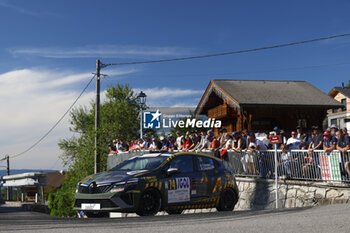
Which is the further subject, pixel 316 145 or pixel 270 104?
pixel 270 104

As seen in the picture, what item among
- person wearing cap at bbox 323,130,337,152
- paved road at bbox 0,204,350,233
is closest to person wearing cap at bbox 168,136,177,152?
person wearing cap at bbox 323,130,337,152

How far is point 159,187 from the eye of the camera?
33.2 feet

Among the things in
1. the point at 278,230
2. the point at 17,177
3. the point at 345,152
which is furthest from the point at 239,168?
the point at 17,177

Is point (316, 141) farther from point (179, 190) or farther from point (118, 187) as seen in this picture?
point (118, 187)

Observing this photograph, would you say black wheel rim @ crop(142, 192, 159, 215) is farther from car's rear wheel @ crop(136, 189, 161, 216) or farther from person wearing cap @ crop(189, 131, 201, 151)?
person wearing cap @ crop(189, 131, 201, 151)

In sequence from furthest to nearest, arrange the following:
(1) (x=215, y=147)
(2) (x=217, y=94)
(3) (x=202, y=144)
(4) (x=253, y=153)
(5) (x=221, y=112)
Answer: (5) (x=221, y=112) < (2) (x=217, y=94) < (3) (x=202, y=144) < (1) (x=215, y=147) < (4) (x=253, y=153)

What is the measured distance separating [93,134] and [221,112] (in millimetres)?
13188

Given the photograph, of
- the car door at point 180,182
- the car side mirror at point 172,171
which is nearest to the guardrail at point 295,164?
the car door at point 180,182

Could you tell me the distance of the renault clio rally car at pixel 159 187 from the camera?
9.54m

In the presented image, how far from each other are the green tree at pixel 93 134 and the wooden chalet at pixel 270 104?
1021 cm

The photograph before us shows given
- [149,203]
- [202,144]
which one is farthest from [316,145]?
[149,203]

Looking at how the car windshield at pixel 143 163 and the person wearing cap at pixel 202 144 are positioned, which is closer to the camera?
the car windshield at pixel 143 163

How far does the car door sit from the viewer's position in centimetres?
1034

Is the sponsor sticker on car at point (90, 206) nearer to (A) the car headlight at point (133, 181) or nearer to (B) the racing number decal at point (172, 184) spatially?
(A) the car headlight at point (133, 181)
